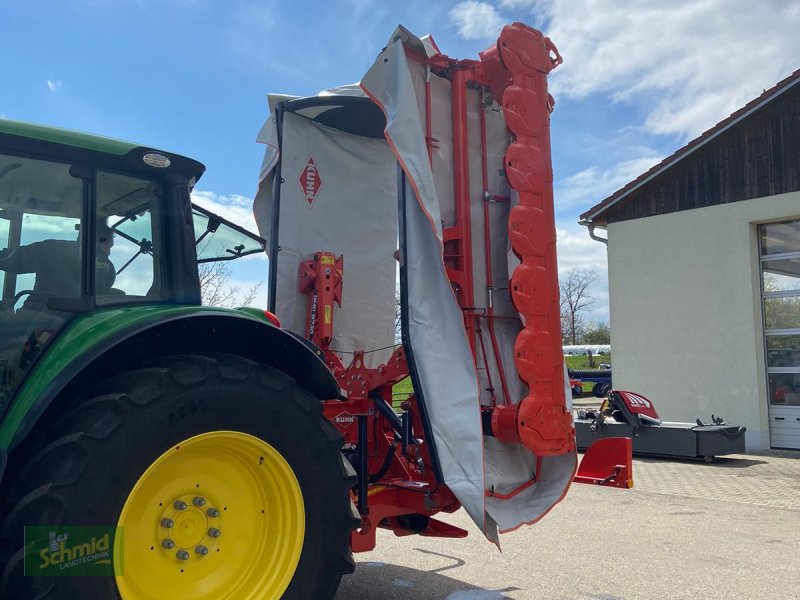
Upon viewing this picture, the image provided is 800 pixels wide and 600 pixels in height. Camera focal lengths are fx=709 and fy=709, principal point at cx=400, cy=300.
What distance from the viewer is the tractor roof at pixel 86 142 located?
2.76 m

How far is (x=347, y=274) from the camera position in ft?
17.5

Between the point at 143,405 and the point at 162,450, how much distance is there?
18 cm

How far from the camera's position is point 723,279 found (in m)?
12.5

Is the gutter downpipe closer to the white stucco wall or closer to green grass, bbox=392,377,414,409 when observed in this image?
the white stucco wall

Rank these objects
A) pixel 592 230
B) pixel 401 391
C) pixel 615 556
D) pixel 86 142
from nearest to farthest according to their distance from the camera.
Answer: pixel 86 142
pixel 401 391
pixel 615 556
pixel 592 230

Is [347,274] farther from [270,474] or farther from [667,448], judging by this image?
[667,448]

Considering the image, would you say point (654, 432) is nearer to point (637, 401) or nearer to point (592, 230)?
point (637, 401)

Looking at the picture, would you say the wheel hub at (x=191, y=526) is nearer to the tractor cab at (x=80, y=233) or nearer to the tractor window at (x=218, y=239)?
the tractor cab at (x=80, y=233)

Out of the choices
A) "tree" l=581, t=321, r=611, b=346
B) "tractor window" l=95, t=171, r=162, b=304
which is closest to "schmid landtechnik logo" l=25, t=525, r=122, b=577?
"tractor window" l=95, t=171, r=162, b=304

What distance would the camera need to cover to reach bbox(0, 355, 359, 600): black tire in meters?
2.29

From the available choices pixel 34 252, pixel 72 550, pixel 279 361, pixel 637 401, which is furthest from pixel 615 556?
pixel 637 401

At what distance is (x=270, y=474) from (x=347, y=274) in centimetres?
254

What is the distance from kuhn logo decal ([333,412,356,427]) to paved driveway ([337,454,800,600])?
40.8 inches

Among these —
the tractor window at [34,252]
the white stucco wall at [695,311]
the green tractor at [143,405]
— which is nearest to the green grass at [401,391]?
the green tractor at [143,405]
